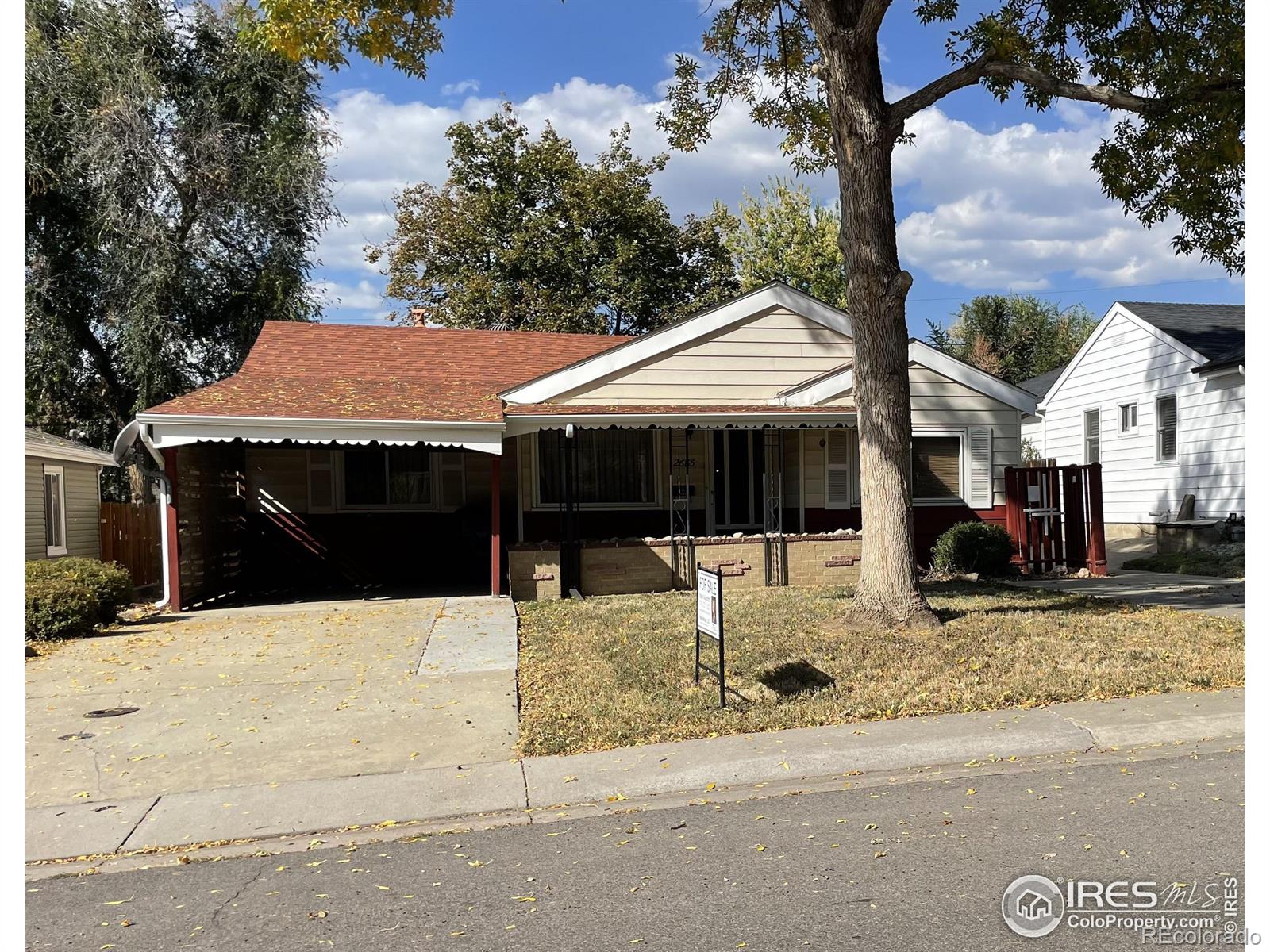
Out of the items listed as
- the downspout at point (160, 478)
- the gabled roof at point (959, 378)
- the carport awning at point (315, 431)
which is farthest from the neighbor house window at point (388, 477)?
the gabled roof at point (959, 378)

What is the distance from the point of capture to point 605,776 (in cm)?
612

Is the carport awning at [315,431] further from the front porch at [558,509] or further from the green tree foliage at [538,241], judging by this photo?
the green tree foliage at [538,241]

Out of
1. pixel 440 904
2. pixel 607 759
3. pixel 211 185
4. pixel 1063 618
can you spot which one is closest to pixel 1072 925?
pixel 440 904

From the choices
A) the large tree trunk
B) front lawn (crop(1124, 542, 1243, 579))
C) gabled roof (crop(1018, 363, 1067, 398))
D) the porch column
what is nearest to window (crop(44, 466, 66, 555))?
the porch column

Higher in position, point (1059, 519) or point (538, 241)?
point (538, 241)

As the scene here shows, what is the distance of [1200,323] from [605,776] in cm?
1934

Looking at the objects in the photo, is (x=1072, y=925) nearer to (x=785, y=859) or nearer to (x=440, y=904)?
(x=785, y=859)

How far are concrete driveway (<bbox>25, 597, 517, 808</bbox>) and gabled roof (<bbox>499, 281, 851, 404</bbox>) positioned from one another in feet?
13.8

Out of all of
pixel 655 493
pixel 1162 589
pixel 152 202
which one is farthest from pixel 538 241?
pixel 1162 589

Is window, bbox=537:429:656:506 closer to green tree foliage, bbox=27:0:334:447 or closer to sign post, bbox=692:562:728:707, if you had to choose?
sign post, bbox=692:562:728:707

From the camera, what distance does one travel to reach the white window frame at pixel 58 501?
53.5 feet

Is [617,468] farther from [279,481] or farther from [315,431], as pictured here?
[279,481]

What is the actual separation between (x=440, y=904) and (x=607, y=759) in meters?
2.22

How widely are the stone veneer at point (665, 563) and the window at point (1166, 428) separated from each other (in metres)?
9.10
